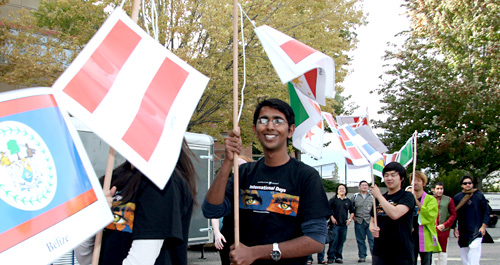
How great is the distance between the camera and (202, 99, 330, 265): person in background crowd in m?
2.96

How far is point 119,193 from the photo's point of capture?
2.90 metres

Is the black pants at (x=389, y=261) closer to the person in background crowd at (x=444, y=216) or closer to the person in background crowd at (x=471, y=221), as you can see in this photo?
the person in background crowd at (x=444, y=216)

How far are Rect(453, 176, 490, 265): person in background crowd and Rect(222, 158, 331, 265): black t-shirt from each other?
6.90 m

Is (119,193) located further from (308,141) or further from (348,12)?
(348,12)

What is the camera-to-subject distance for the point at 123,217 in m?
2.83

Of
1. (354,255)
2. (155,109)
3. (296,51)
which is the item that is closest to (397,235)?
(296,51)

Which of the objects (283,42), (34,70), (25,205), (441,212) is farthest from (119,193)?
(34,70)

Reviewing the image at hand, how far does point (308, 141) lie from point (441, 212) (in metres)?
5.21

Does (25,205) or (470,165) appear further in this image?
(470,165)

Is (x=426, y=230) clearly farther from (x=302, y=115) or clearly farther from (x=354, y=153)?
(x=302, y=115)

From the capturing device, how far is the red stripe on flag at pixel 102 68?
2.38 metres

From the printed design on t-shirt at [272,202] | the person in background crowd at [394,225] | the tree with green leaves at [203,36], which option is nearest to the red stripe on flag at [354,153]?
the person in background crowd at [394,225]

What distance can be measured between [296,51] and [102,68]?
5.34ft

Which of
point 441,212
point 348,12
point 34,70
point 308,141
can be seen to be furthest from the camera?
point 348,12
